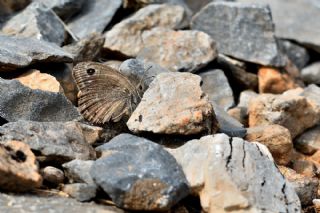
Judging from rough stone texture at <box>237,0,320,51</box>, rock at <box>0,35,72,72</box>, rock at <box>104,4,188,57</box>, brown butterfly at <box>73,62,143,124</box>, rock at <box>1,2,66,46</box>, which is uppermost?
rock at <box>0,35,72,72</box>

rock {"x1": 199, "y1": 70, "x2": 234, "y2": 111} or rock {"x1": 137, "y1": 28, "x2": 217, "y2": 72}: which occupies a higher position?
rock {"x1": 137, "y1": 28, "x2": 217, "y2": 72}

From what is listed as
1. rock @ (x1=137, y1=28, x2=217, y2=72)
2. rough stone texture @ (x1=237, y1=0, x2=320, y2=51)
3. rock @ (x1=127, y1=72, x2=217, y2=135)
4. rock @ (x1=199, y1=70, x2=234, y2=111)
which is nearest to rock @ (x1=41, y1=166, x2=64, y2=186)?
rock @ (x1=127, y1=72, x2=217, y2=135)

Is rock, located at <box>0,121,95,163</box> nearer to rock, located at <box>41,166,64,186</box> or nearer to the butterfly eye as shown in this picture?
rock, located at <box>41,166,64,186</box>

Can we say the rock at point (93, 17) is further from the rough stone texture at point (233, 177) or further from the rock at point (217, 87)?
the rough stone texture at point (233, 177)

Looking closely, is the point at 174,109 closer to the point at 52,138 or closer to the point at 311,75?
the point at 52,138

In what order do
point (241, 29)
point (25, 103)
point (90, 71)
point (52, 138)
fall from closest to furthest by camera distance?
point (52, 138) < point (25, 103) < point (90, 71) < point (241, 29)

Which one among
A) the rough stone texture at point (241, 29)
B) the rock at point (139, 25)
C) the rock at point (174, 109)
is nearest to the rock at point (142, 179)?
the rock at point (174, 109)

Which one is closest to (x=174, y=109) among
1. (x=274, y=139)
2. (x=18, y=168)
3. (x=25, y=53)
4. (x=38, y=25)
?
(x=274, y=139)
